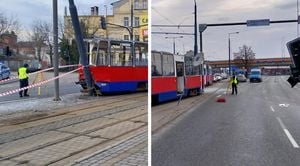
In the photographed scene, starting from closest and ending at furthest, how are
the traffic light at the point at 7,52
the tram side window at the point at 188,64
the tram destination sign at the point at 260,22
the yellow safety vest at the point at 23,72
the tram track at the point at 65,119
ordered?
the tram destination sign at the point at 260,22 → the tram side window at the point at 188,64 → the tram track at the point at 65,119 → the traffic light at the point at 7,52 → the yellow safety vest at the point at 23,72

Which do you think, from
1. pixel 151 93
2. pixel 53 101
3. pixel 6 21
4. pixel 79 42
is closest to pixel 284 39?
pixel 151 93

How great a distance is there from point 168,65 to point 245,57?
35 cm

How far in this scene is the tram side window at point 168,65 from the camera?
1.63m

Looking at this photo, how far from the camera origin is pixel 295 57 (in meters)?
1.54

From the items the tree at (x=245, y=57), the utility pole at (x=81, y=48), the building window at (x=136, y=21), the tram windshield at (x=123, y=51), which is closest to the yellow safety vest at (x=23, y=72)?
the utility pole at (x=81, y=48)

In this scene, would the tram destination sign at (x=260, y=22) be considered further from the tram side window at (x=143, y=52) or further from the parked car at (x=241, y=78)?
the tram side window at (x=143, y=52)

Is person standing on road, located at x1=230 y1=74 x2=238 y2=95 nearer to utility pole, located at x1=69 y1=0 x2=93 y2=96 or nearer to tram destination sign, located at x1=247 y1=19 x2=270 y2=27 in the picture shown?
tram destination sign, located at x1=247 y1=19 x2=270 y2=27

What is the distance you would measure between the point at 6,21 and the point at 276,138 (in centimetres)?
391

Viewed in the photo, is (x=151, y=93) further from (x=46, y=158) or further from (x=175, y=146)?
(x=46, y=158)

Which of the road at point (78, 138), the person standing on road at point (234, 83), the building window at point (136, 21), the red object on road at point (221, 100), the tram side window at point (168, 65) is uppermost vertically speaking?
the building window at point (136, 21)

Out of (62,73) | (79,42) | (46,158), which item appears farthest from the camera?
(62,73)

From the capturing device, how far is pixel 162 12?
1593 millimetres

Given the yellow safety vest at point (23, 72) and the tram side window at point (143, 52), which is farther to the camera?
→ the yellow safety vest at point (23, 72)

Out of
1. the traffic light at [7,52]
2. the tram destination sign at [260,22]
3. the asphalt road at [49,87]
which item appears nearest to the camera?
the tram destination sign at [260,22]
